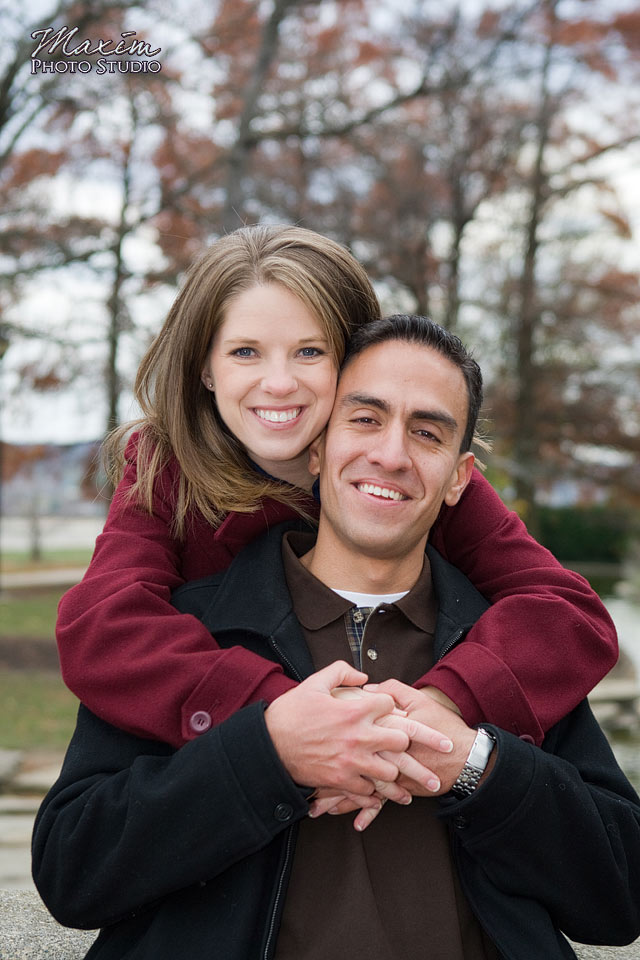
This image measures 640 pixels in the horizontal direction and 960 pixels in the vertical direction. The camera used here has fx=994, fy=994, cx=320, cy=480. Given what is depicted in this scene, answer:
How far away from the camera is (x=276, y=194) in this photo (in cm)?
1538

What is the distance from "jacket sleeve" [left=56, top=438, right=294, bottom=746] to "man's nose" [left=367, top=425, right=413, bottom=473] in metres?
0.57

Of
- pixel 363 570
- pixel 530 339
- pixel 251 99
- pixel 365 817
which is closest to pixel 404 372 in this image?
pixel 363 570

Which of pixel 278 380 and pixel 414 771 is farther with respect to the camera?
pixel 278 380

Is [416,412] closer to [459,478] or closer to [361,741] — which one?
[459,478]

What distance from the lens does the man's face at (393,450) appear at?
8.05 ft

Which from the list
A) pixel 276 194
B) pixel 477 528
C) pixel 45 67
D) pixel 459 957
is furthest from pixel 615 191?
pixel 459 957

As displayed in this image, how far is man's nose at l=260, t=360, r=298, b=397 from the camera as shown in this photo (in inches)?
107

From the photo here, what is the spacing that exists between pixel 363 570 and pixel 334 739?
2.06 feet

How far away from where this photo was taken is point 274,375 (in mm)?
2797

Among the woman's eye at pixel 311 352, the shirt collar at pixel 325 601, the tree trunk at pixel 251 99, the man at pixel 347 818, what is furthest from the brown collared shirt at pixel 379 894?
the tree trunk at pixel 251 99

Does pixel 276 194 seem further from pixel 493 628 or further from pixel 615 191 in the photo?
pixel 493 628

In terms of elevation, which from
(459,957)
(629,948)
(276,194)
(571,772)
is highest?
(276,194)

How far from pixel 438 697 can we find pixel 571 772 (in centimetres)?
34

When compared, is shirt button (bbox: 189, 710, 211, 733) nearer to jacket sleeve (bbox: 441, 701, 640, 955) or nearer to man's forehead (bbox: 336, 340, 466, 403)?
jacket sleeve (bbox: 441, 701, 640, 955)
